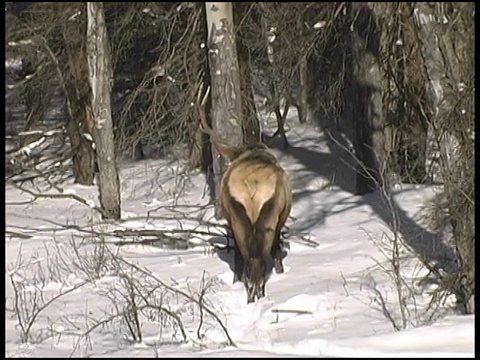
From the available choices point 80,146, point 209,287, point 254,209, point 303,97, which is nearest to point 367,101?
point 254,209

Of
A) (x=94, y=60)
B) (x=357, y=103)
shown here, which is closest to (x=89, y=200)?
(x=94, y=60)

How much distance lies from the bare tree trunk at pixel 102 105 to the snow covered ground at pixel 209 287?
0.39 m

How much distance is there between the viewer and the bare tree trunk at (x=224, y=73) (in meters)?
12.3

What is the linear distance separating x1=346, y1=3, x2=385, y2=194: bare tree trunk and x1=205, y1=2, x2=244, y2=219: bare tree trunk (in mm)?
2639

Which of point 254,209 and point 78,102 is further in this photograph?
point 78,102

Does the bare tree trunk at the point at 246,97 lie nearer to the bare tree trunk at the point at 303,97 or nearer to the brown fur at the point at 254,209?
the bare tree trunk at the point at 303,97

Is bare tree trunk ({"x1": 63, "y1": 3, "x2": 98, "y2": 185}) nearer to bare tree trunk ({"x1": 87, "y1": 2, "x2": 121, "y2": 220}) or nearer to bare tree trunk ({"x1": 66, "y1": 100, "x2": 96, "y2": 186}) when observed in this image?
bare tree trunk ({"x1": 66, "y1": 100, "x2": 96, "y2": 186})

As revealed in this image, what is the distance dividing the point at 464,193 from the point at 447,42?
1386mm

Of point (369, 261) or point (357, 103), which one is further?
point (357, 103)

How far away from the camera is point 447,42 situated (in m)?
8.75

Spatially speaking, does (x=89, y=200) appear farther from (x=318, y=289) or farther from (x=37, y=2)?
(x=318, y=289)

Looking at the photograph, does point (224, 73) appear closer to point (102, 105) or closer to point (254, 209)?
point (102, 105)

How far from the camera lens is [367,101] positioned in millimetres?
14992

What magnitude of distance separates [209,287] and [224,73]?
3.46 meters
